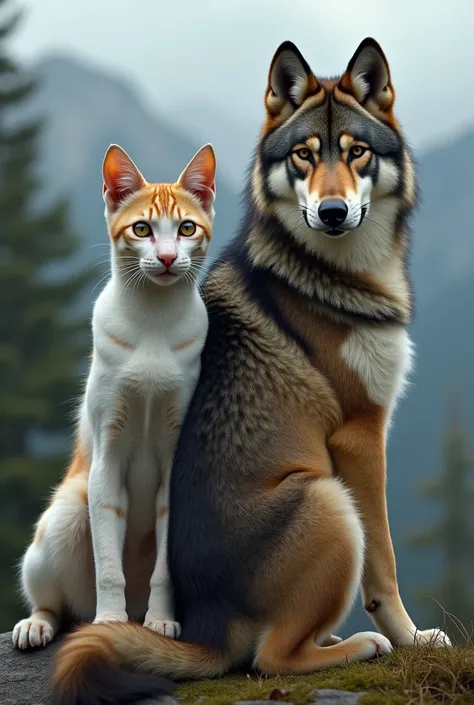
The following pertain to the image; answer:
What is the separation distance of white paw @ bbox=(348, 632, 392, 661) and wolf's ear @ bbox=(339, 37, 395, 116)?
2931 mm

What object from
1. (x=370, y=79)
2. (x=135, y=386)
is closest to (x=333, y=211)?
(x=370, y=79)

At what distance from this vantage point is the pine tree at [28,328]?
2619 centimetres

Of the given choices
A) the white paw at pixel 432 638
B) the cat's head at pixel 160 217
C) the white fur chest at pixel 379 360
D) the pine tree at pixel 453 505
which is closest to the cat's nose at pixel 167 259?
the cat's head at pixel 160 217

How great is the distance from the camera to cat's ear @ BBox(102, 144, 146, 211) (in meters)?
5.32

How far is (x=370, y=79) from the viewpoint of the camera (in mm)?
5758

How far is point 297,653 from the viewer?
5.09 metres

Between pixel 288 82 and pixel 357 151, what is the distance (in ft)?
2.11

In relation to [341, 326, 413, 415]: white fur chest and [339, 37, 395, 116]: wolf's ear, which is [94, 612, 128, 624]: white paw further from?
[339, 37, 395, 116]: wolf's ear

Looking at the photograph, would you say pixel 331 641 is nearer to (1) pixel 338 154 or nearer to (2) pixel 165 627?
(2) pixel 165 627

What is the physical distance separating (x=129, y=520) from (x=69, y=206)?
26.6 metres

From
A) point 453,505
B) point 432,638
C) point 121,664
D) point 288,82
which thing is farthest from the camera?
point 453,505

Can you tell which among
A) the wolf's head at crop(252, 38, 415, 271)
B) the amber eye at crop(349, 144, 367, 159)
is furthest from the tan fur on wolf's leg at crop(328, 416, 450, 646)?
the amber eye at crop(349, 144, 367, 159)

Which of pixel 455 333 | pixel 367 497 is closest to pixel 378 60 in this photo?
pixel 367 497

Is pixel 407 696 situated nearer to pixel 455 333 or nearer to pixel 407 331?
pixel 407 331
